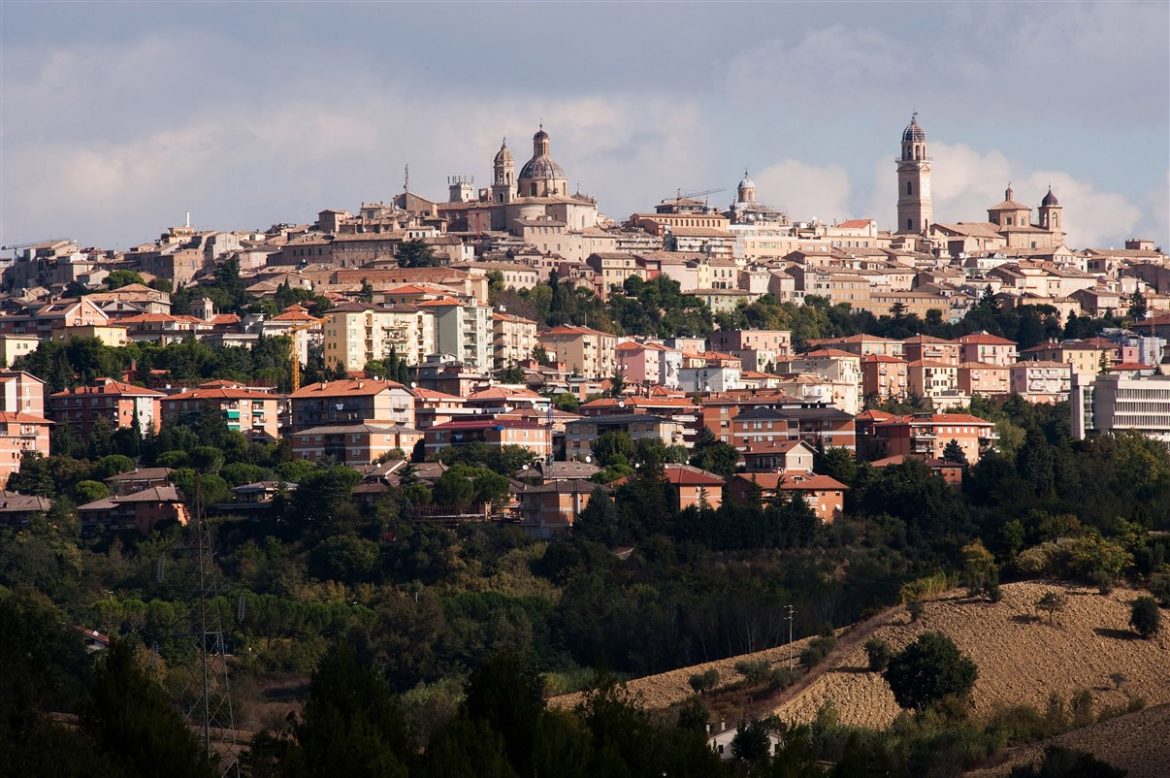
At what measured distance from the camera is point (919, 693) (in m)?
41.8

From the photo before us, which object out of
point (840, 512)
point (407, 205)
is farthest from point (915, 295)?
point (840, 512)

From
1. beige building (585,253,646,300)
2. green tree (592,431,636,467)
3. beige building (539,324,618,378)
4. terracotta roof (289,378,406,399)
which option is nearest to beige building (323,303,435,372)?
beige building (539,324,618,378)

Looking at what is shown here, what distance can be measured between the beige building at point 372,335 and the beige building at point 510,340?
236 cm

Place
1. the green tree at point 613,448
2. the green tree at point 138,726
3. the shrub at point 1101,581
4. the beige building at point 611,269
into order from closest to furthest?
1. the green tree at point 138,726
2. the shrub at point 1101,581
3. the green tree at point 613,448
4. the beige building at point 611,269

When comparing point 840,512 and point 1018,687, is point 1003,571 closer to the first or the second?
point 1018,687

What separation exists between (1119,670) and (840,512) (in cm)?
1880

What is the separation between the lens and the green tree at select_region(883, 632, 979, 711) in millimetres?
41875

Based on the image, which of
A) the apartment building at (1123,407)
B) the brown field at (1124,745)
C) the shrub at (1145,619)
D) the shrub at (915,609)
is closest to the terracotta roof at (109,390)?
the apartment building at (1123,407)

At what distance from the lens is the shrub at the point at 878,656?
43.4 m

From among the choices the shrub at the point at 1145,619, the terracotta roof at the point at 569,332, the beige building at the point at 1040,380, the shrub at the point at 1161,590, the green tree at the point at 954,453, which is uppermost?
the terracotta roof at the point at 569,332

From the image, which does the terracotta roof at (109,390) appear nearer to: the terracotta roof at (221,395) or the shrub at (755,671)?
the terracotta roof at (221,395)

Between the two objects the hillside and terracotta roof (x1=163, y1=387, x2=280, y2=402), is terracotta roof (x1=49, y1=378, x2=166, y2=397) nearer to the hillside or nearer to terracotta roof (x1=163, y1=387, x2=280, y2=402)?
terracotta roof (x1=163, y1=387, x2=280, y2=402)

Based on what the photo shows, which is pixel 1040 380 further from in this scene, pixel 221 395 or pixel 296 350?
pixel 221 395

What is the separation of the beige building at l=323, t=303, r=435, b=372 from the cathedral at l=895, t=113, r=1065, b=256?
39888mm
